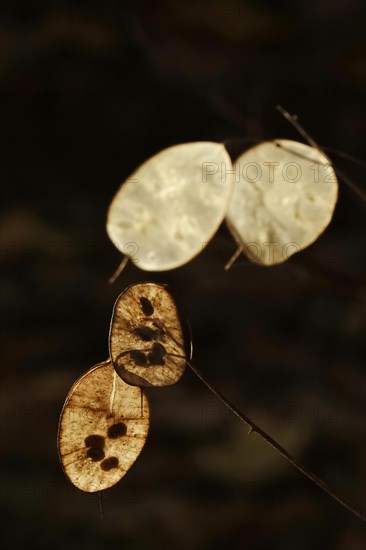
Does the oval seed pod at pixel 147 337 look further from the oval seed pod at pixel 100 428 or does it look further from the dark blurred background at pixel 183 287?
the dark blurred background at pixel 183 287

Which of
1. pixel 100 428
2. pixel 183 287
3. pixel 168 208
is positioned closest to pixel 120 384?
pixel 100 428

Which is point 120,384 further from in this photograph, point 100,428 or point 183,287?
point 183,287

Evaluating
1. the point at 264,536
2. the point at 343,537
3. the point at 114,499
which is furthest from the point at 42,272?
the point at 343,537

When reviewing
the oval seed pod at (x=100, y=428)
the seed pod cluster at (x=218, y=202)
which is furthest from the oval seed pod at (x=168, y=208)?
the oval seed pod at (x=100, y=428)

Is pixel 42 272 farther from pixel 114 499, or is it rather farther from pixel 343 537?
pixel 343 537

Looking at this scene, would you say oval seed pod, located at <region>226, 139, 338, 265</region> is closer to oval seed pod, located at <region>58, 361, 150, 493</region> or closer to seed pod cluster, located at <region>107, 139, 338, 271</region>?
seed pod cluster, located at <region>107, 139, 338, 271</region>

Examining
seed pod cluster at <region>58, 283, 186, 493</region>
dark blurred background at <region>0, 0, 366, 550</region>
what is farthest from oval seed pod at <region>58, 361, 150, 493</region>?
dark blurred background at <region>0, 0, 366, 550</region>
